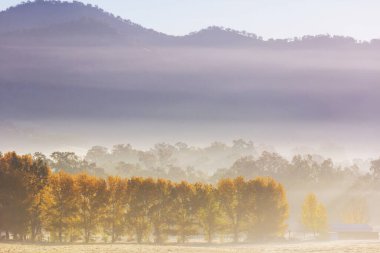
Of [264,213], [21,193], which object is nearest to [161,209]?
[264,213]

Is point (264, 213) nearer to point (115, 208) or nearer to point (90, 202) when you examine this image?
point (115, 208)

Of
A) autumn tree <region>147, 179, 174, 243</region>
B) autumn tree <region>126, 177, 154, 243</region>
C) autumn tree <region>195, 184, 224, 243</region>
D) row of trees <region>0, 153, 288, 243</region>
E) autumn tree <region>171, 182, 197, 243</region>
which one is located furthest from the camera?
autumn tree <region>195, 184, 224, 243</region>

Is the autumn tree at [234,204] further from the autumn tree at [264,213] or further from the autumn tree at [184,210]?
the autumn tree at [184,210]

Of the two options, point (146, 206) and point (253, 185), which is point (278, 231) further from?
point (146, 206)

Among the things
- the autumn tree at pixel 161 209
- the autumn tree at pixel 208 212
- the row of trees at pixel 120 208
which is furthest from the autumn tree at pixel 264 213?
the autumn tree at pixel 161 209

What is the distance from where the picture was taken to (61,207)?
15612 cm

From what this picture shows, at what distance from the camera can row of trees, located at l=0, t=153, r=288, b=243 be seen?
153 m

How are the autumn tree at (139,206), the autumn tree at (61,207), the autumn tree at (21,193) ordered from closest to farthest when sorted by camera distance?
the autumn tree at (21,193) < the autumn tree at (61,207) < the autumn tree at (139,206)

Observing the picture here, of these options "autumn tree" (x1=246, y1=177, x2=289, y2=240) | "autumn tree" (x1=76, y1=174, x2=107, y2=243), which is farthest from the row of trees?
"autumn tree" (x1=246, y1=177, x2=289, y2=240)

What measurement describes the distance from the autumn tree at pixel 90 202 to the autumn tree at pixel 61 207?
5.08 feet

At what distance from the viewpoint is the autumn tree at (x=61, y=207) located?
153000mm

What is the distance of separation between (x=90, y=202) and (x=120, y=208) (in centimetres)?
811

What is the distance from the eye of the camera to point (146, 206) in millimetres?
171000

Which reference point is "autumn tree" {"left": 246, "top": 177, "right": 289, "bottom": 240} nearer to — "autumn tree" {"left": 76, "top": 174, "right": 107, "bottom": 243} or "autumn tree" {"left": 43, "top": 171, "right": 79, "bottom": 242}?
"autumn tree" {"left": 76, "top": 174, "right": 107, "bottom": 243}
